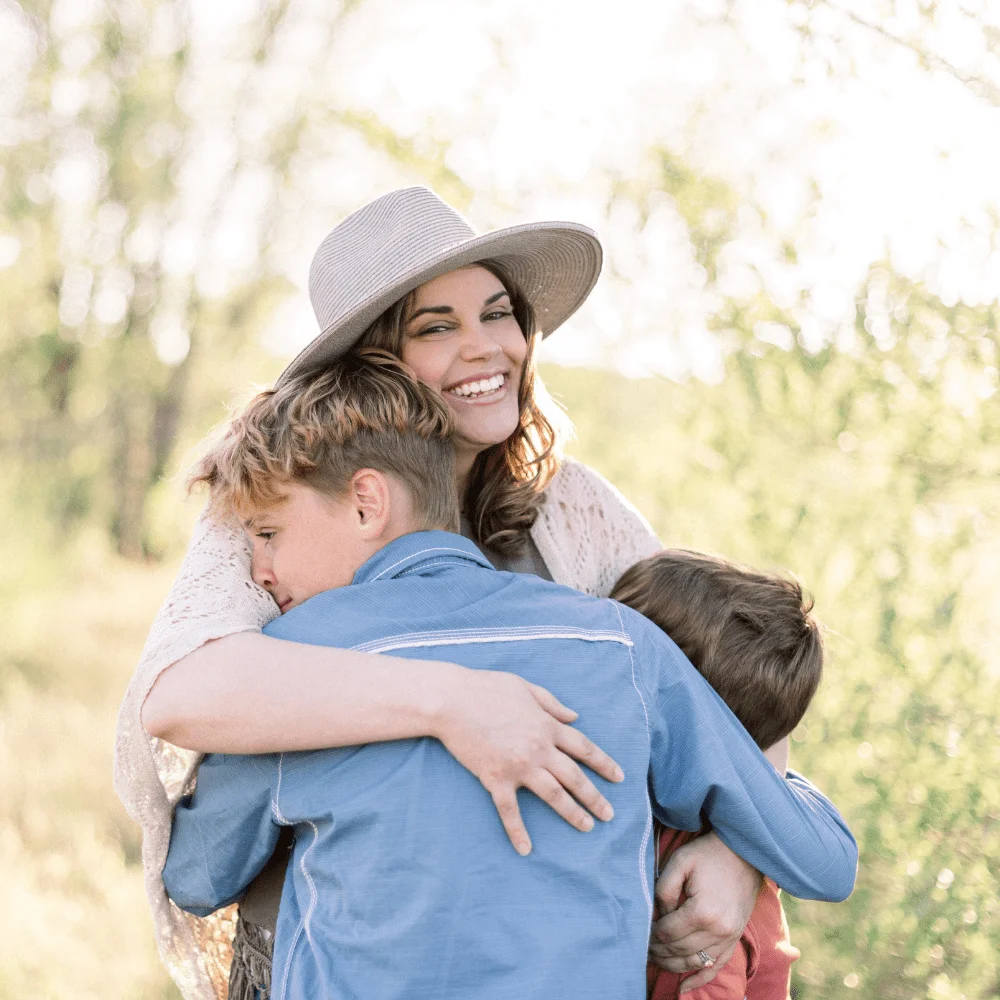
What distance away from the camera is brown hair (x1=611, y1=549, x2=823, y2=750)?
204 centimetres

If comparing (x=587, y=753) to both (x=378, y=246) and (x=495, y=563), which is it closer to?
(x=495, y=563)

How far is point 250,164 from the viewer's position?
12.2 metres

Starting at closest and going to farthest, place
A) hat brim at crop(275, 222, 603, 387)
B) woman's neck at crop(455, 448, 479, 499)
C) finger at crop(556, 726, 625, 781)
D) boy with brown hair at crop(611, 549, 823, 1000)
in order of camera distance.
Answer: finger at crop(556, 726, 625, 781)
boy with brown hair at crop(611, 549, 823, 1000)
hat brim at crop(275, 222, 603, 387)
woman's neck at crop(455, 448, 479, 499)

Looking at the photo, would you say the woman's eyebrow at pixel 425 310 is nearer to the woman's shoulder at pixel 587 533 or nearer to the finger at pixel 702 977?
the woman's shoulder at pixel 587 533

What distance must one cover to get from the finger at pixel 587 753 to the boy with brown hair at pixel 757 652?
0.48 metres

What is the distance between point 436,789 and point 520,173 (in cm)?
276

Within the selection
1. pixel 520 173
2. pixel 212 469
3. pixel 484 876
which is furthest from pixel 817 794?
pixel 520 173

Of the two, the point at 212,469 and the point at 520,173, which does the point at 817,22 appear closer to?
the point at 520,173

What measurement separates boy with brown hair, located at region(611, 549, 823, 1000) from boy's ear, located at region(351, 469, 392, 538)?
22.1 inches

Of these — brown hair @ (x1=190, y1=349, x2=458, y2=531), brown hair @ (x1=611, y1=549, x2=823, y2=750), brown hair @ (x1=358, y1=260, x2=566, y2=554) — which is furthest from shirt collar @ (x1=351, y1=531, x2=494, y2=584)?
brown hair @ (x1=358, y1=260, x2=566, y2=554)

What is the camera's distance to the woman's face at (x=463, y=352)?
2.34 m

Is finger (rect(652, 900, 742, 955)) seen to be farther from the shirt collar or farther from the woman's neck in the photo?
the woman's neck

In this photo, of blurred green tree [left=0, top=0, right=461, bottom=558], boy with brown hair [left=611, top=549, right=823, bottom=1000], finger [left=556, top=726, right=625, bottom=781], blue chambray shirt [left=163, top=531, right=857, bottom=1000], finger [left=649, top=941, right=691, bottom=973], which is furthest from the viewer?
blurred green tree [left=0, top=0, right=461, bottom=558]

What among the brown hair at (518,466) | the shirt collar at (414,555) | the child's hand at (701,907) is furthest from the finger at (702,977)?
the brown hair at (518,466)
